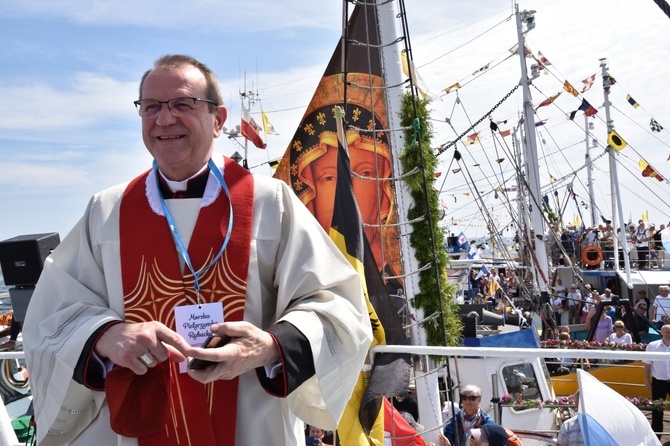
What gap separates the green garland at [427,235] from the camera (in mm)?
5699

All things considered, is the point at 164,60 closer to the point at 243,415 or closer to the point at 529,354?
the point at 243,415

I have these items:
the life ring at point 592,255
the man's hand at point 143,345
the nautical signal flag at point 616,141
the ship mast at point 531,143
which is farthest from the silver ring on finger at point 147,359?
the life ring at point 592,255

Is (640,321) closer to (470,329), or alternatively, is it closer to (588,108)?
(588,108)

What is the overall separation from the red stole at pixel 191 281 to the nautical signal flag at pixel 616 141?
20.1 metres

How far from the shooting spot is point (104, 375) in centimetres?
187

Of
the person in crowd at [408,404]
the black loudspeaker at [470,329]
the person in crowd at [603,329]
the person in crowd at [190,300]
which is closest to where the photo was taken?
the person in crowd at [190,300]

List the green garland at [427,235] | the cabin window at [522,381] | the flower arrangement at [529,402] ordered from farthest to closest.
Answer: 1. the cabin window at [522,381]
2. the flower arrangement at [529,402]
3. the green garland at [427,235]

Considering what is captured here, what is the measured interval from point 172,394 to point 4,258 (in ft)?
15.0

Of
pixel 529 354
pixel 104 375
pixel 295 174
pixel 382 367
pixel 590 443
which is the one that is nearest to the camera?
pixel 104 375

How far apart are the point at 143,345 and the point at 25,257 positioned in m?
A: 4.39

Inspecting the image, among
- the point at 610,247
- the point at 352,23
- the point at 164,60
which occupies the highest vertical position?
the point at 352,23

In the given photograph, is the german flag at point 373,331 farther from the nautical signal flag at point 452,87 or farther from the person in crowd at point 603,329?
the nautical signal flag at point 452,87

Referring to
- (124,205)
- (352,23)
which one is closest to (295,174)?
(352,23)

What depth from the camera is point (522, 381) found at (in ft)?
32.0
